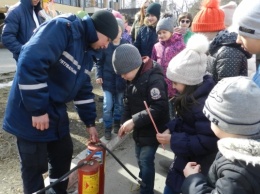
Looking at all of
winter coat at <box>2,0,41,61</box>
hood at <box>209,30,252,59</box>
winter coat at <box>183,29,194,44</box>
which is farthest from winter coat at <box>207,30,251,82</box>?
winter coat at <box>2,0,41,61</box>

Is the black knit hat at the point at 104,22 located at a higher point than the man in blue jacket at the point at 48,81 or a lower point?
higher

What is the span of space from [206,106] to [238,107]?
22cm

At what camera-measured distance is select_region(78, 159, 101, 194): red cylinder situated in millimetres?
2234

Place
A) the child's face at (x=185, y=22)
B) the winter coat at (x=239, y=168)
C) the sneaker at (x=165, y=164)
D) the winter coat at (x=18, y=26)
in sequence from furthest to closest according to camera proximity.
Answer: the child's face at (x=185, y=22) → the winter coat at (x=18, y=26) → the sneaker at (x=165, y=164) → the winter coat at (x=239, y=168)

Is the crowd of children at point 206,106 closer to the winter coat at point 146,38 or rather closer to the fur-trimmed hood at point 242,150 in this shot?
the fur-trimmed hood at point 242,150

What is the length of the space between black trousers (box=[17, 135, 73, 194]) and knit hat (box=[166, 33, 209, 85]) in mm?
1214

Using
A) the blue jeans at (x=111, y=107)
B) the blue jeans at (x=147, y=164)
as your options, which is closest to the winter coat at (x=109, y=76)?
the blue jeans at (x=111, y=107)

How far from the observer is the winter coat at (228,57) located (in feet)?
7.80

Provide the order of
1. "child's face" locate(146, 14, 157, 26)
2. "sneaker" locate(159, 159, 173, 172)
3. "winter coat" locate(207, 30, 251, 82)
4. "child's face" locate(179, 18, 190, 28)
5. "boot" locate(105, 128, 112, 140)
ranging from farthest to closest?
"child's face" locate(179, 18, 190, 28) < "child's face" locate(146, 14, 157, 26) < "boot" locate(105, 128, 112, 140) < "sneaker" locate(159, 159, 173, 172) < "winter coat" locate(207, 30, 251, 82)

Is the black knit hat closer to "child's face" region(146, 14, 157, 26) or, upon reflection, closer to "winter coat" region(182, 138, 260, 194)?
"winter coat" region(182, 138, 260, 194)

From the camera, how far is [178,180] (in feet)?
7.41

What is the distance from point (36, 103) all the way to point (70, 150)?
31.8 inches

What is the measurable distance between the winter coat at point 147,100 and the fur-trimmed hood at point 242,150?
1.18 m

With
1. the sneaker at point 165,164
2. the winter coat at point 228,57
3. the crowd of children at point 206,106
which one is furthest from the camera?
the sneaker at point 165,164
